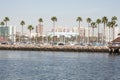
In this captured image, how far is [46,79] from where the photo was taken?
56.1m

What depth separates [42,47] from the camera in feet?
642

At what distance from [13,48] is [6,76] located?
14099 centimetres

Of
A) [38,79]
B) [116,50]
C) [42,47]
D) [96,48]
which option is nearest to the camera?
[38,79]

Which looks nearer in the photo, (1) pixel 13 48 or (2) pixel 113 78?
(2) pixel 113 78

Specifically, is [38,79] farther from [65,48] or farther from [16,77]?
[65,48]

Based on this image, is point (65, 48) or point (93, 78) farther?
point (65, 48)

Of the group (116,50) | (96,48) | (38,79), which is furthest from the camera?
(96,48)

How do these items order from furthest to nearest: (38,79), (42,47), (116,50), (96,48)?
(42,47) → (96,48) → (116,50) → (38,79)

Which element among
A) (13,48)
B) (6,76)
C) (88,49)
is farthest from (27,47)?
(6,76)

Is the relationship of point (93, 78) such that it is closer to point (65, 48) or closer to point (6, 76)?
point (6, 76)

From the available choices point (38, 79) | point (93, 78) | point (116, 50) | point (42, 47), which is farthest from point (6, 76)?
point (42, 47)

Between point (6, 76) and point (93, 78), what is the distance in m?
13.3

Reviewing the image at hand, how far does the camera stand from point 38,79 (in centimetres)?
5575

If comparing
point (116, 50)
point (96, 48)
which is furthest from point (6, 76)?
point (96, 48)
